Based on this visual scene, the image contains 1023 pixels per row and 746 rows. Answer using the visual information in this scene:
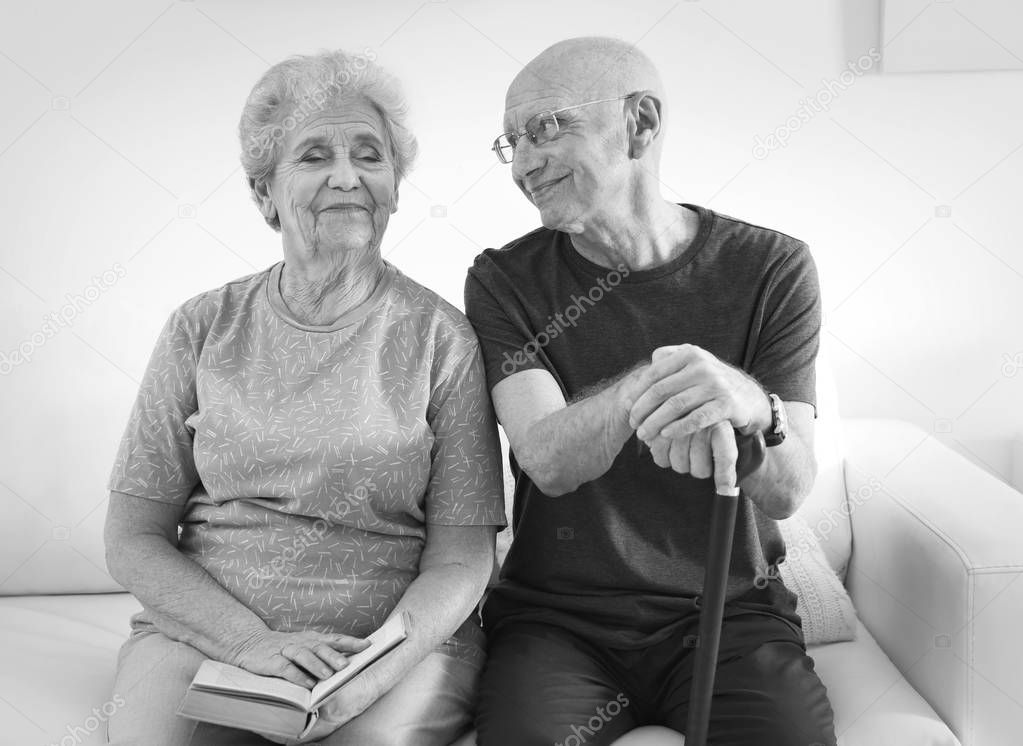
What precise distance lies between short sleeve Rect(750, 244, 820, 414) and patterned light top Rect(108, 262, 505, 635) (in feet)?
1.34

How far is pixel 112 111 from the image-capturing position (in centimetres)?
211

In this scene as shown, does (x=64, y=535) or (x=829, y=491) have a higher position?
(x=829, y=491)

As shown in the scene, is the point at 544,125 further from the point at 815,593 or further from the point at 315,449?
the point at 815,593

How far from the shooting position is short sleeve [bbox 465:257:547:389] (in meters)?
1.49

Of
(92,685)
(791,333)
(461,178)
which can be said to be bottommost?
(92,685)

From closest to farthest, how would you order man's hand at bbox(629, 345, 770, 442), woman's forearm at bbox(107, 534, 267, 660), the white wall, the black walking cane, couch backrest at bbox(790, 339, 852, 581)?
1. the black walking cane
2. man's hand at bbox(629, 345, 770, 442)
3. woman's forearm at bbox(107, 534, 267, 660)
4. couch backrest at bbox(790, 339, 852, 581)
5. the white wall

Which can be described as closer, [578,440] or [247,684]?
[247,684]

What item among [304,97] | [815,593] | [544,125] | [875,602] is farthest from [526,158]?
[875,602]

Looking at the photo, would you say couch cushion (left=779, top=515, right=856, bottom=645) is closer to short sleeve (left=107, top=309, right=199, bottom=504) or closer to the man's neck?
the man's neck

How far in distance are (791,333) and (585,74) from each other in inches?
18.5

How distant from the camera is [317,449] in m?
1.43

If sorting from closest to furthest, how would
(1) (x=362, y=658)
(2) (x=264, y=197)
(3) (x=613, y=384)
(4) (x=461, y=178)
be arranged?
(1) (x=362, y=658)
(3) (x=613, y=384)
(2) (x=264, y=197)
(4) (x=461, y=178)

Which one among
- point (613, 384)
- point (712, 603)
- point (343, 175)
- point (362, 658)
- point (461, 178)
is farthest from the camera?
point (461, 178)

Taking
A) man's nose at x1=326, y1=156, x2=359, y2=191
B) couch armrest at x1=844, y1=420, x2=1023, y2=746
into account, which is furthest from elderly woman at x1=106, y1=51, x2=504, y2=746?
couch armrest at x1=844, y1=420, x2=1023, y2=746
